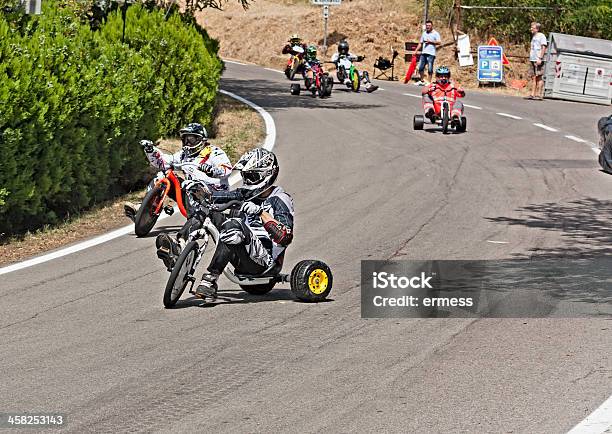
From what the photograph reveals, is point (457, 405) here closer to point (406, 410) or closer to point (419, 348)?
point (406, 410)

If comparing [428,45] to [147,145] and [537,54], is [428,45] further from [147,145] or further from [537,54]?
[147,145]

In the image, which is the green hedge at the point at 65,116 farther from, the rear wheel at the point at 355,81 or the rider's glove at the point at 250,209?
the rear wheel at the point at 355,81

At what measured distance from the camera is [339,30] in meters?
43.0

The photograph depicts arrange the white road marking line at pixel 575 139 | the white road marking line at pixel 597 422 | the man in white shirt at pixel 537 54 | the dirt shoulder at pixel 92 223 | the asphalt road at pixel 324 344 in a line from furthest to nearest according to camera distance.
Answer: the man in white shirt at pixel 537 54 → the white road marking line at pixel 575 139 → the dirt shoulder at pixel 92 223 → the asphalt road at pixel 324 344 → the white road marking line at pixel 597 422

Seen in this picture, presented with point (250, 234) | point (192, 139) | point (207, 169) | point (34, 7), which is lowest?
point (207, 169)

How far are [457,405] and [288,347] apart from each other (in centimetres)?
191

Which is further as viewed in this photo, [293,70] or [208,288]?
[293,70]

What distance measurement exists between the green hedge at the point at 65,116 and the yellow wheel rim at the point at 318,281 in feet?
14.5

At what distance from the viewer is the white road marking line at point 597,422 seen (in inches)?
267

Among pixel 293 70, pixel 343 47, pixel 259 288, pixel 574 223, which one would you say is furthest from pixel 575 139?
pixel 259 288

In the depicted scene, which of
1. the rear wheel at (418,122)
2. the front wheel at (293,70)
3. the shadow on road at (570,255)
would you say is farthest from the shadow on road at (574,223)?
the front wheel at (293,70)

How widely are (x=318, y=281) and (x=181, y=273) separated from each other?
1.32 meters

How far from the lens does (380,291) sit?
1110cm

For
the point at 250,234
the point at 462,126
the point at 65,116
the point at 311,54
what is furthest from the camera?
the point at 311,54
